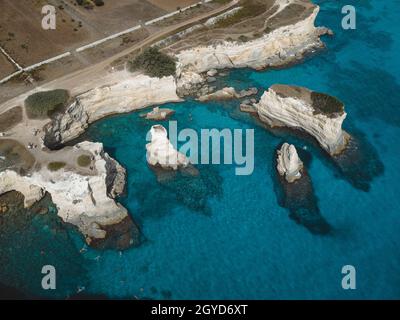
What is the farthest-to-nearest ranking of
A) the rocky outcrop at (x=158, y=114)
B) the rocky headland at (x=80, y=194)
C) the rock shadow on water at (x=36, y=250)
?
the rocky outcrop at (x=158, y=114) < the rocky headland at (x=80, y=194) < the rock shadow on water at (x=36, y=250)

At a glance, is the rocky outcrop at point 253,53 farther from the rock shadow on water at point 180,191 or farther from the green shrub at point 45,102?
the rock shadow on water at point 180,191

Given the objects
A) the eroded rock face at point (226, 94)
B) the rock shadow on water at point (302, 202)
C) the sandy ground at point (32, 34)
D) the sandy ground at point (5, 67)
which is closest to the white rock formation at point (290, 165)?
the rock shadow on water at point (302, 202)

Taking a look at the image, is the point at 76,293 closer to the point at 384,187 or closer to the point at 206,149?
the point at 206,149

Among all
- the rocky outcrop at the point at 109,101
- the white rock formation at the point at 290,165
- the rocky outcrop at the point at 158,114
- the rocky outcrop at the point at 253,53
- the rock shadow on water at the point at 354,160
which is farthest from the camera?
the rocky outcrop at the point at 253,53

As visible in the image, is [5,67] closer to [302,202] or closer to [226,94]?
[226,94]

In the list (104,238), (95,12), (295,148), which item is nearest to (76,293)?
(104,238)

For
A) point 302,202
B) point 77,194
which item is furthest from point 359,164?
point 77,194

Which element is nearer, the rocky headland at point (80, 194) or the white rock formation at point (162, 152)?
the rocky headland at point (80, 194)
